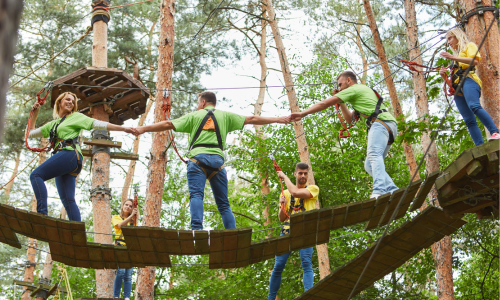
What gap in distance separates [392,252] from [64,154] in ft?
12.7

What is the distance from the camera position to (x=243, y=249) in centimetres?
508

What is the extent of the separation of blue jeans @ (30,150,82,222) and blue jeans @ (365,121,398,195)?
10.6 ft

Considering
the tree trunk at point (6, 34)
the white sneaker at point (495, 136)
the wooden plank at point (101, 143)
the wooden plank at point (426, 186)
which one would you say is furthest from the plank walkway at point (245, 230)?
the tree trunk at point (6, 34)

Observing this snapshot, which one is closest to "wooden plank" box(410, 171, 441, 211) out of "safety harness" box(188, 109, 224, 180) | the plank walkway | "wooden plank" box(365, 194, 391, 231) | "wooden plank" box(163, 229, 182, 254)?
the plank walkway

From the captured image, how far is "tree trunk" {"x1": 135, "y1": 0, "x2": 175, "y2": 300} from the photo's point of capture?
7.12 m

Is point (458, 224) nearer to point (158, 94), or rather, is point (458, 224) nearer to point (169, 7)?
point (158, 94)

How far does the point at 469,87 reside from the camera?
504 cm

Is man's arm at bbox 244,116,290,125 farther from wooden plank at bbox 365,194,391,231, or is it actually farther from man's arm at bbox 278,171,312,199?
wooden plank at bbox 365,194,391,231

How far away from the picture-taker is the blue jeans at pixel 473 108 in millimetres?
4879

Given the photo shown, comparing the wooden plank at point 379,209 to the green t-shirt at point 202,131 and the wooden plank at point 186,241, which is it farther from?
the wooden plank at point 186,241

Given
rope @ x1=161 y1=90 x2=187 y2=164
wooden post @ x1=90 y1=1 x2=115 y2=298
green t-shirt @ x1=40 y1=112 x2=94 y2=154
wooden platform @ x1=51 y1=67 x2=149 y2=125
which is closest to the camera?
green t-shirt @ x1=40 y1=112 x2=94 y2=154

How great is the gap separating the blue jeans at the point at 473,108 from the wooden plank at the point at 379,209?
1.23 m

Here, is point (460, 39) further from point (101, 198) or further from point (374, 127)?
point (101, 198)

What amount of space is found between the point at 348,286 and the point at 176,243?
2318 millimetres
